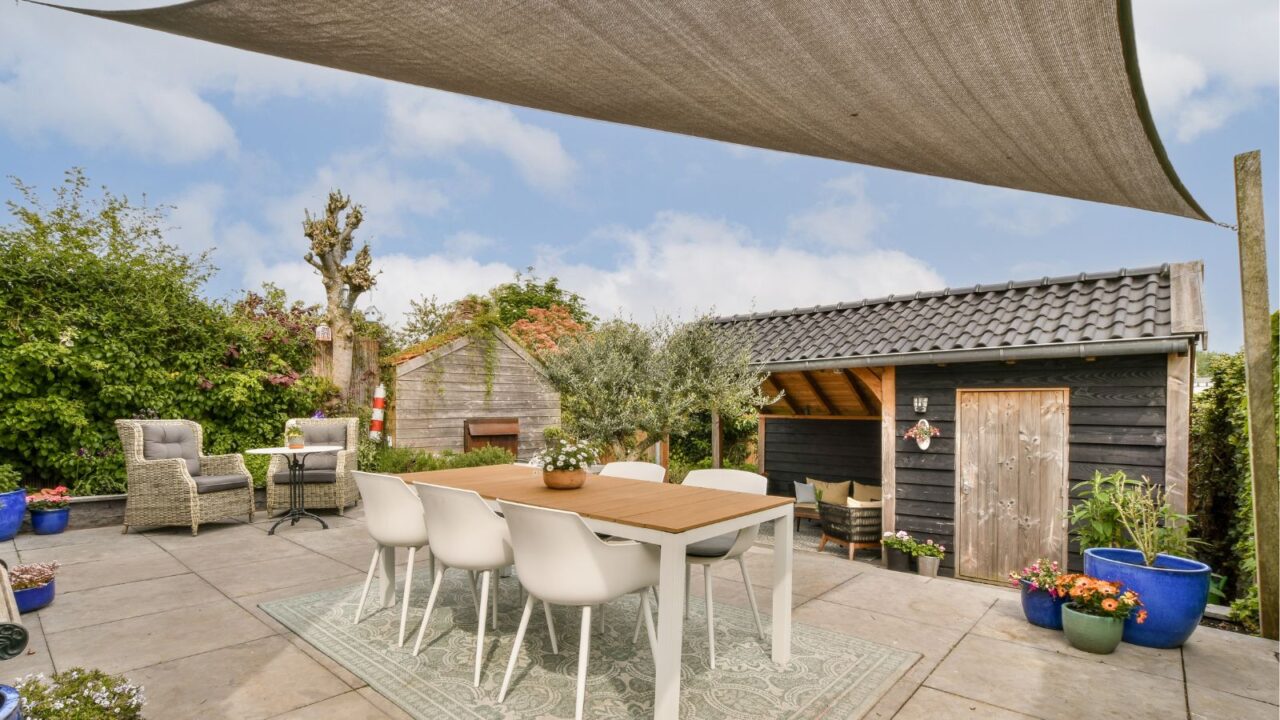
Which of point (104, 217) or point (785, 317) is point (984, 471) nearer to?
point (785, 317)

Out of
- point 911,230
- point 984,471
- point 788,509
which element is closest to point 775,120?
point 788,509

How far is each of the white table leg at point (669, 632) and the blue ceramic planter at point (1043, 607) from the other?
264cm

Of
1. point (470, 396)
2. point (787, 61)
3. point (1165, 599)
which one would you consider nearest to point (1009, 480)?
point (1165, 599)

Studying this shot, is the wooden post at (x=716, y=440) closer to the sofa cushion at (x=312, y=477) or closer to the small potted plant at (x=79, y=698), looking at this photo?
the sofa cushion at (x=312, y=477)

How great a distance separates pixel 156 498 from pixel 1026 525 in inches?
301

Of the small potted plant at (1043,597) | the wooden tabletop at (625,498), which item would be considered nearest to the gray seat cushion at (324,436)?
the wooden tabletop at (625,498)

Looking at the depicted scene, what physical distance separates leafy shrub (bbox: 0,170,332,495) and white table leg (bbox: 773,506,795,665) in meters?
6.46

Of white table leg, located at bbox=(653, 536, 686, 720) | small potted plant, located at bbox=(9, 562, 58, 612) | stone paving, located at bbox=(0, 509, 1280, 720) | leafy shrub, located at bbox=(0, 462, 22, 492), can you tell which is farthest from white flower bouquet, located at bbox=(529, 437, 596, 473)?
leafy shrub, located at bbox=(0, 462, 22, 492)

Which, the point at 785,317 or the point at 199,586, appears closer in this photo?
the point at 199,586

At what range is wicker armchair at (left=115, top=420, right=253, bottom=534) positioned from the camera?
5.69m

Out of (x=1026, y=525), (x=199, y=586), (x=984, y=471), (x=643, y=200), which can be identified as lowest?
(x=199, y=586)

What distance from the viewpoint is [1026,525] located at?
500 centimetres

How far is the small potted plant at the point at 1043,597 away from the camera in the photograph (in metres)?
3.70

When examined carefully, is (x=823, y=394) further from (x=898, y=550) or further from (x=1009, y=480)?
(x=1009, y=480)
